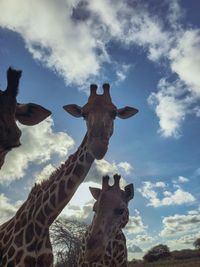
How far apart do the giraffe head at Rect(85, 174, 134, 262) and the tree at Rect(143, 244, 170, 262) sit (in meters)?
46.5

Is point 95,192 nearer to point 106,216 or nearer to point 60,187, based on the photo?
point 106,216

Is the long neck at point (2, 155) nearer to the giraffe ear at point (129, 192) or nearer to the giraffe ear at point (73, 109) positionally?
the giraffe ear at point (73, 109)

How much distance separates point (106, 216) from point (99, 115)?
274 centimetres

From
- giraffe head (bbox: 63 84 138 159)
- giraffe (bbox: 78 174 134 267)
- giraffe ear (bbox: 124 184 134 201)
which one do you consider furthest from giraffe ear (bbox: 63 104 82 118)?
giraffe ear (bbox: 124 184 134 201)

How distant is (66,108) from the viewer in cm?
1098

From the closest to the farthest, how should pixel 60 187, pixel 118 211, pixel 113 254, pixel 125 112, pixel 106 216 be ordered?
pixel 60 187 < pixel 106 216 < pixel 118 211 < pixel 125 112 < pixel 113 254

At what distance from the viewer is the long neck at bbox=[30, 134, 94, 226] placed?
27.3 ft

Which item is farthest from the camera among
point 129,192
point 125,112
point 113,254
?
point 129,192

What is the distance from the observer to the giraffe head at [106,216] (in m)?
9.29

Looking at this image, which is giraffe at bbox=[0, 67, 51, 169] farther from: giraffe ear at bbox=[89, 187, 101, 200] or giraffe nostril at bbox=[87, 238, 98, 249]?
giraffe ear at bbox=[89, 187, 101, 200]

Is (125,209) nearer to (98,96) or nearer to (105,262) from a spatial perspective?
(105,262)

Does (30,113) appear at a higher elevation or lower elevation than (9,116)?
higher

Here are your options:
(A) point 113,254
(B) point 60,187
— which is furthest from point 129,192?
(B) point 60,187

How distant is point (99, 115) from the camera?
30.6 ft
